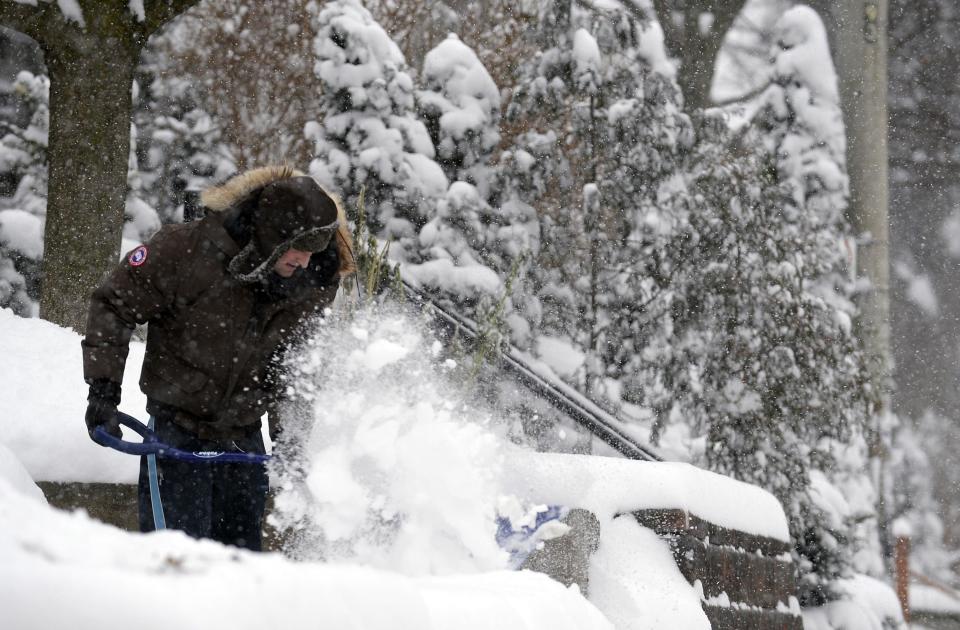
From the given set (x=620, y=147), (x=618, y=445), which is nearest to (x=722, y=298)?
(x=620, y=147)

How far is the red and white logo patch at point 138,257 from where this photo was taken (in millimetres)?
3131

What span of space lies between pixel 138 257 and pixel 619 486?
1852mm

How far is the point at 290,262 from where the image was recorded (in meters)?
3.19

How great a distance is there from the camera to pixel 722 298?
7074 mm

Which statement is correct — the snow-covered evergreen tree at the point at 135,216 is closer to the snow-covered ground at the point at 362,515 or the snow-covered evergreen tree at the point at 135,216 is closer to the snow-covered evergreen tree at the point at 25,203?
the snow-covered evergreen tree at the point at 25,203

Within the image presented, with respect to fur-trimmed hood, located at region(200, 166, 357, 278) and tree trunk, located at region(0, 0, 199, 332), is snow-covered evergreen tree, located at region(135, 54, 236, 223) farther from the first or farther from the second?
fur-trimmed hood, located at region(200, 166, 357, 278)

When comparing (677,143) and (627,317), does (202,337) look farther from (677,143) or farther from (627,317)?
(677,143)

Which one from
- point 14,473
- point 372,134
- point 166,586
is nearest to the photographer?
point 166,586

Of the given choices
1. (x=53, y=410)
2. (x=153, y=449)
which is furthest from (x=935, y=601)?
(x=153, y=449)

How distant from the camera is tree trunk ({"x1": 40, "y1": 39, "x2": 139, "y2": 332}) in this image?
5.95m

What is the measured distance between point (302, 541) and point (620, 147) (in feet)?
18.1

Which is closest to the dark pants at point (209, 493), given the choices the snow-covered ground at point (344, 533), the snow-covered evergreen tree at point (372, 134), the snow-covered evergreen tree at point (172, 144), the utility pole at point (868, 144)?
the snow-covered ground at point (344, 533)

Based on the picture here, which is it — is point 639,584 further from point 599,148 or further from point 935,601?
point 935,601

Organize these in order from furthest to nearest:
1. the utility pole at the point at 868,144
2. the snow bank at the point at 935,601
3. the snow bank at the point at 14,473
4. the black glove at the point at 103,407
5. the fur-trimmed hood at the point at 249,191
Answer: the snow bank at the point at 935,601 < the utility pole at the point at 868,144 < the fur-trimmed hood at the point at 249,191 < the black glove at the point at 103,407 < the snow bank at the point at 14,473
